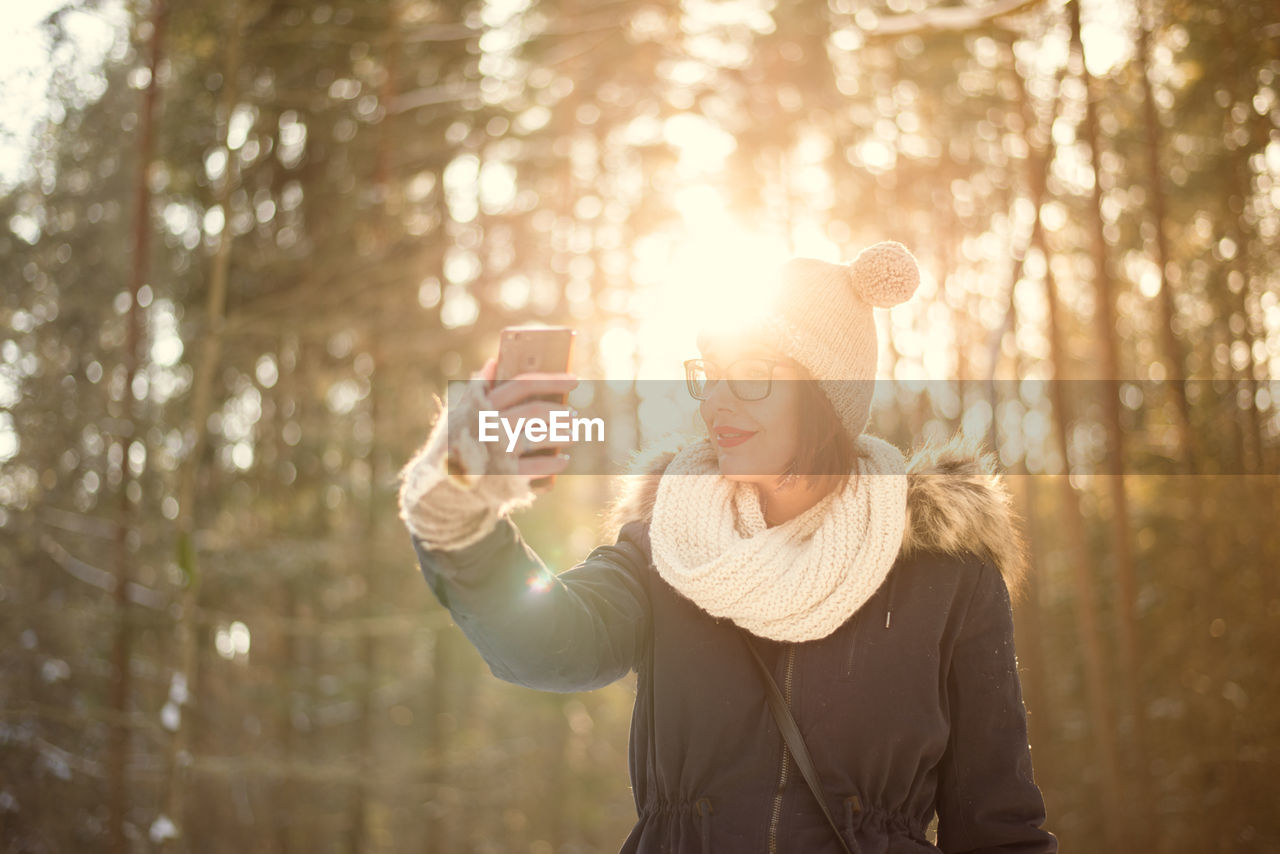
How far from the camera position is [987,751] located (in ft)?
6.38

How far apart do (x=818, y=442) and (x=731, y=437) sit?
203 millimetres

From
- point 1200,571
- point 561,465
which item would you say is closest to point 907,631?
point 561,465

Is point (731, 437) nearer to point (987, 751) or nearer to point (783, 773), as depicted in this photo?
point (783, 773)

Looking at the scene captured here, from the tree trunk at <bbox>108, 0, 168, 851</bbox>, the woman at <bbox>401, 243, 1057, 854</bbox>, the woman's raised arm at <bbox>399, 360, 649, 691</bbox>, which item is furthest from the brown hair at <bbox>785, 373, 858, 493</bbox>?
the tree trunk at <bbox>108, 0, 168, 851</bbox>

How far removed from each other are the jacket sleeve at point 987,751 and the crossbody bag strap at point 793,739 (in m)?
0.31

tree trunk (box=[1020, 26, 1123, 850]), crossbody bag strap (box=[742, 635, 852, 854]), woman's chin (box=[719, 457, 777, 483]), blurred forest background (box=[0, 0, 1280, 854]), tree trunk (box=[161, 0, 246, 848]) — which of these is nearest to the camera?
crossbody bag strap (box=[742, 635, 852, 854])

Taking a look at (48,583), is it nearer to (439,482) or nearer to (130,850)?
(130,850)

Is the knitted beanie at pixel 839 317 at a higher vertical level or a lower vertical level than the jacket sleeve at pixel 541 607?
higher

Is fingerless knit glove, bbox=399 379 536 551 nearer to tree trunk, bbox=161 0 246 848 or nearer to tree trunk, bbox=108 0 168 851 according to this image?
tree trunk, bbox=161 0 246 848

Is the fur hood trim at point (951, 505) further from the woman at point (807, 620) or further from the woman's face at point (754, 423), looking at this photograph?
the woman's face at point (754, 423)

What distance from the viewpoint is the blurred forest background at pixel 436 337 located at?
8.88 m

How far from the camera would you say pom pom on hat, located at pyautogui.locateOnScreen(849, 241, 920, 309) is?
2158 millimetres

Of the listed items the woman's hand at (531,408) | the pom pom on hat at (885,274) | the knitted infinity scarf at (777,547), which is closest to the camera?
the woman's hand at (531,408)

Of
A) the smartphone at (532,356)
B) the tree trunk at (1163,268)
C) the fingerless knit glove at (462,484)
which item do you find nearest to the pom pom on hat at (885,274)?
the smartphone at (532,356)
